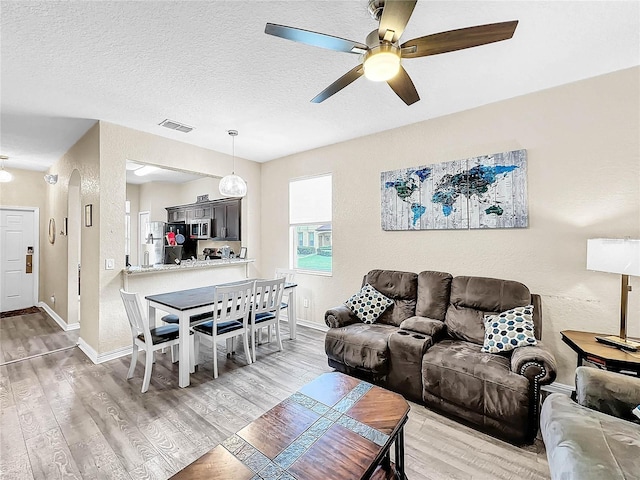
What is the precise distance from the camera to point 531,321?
239 centimetres

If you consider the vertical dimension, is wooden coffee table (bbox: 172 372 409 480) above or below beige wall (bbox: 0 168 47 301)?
below

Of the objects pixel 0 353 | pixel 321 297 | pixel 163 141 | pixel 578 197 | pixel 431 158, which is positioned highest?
pixel 163 141

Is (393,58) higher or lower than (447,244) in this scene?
higher

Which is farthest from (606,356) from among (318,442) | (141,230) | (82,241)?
(141,230)

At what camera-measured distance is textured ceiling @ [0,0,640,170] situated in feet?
5.92

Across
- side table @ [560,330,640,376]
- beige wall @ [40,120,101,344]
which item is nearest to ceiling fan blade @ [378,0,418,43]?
side table @ [560,330,640,376]

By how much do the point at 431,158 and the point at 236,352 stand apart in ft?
11.1

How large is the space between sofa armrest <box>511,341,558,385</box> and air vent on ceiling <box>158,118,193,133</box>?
417 cm

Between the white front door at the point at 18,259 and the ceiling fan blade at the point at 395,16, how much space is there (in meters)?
7.50

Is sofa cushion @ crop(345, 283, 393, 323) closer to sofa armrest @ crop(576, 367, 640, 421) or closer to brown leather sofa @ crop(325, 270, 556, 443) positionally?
brown leather sofa @ crop(325, 270, 556, 443)

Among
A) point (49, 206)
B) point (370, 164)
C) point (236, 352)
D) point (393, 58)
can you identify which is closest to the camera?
point (393, 58)

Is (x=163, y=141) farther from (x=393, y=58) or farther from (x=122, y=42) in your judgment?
(x=393, y=58)

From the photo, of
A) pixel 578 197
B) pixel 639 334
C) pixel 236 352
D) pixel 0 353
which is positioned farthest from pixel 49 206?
pixel 639 334

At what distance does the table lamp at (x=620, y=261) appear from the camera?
1.98 metres
